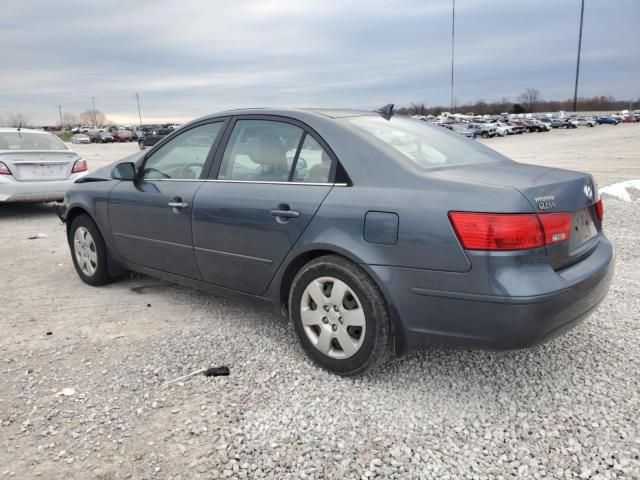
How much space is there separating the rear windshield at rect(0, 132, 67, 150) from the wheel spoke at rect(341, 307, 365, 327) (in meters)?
7.68

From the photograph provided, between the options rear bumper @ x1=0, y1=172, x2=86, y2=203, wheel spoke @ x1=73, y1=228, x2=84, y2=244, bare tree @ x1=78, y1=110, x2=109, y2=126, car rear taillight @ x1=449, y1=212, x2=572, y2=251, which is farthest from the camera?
bare tree @ x1=78, y1=110, x2=109, y2=126

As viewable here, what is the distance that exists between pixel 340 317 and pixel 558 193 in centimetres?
132

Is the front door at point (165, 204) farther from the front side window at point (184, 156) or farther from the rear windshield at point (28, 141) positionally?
the rear windshield at point (28, 141)

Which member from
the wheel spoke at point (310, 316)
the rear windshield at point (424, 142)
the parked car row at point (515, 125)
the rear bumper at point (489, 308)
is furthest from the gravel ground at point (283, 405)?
the parked car row at point (515, 125)

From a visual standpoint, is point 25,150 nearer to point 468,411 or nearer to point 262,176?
point 262,176

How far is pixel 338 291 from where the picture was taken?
118 inches

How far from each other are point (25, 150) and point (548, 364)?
8.27 meters

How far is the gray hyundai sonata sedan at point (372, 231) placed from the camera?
2564 mm

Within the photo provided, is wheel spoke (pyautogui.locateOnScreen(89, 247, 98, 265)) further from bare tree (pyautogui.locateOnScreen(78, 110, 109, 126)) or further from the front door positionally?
bare tree (pyautogui.locateOnScreen(78, 110, 109, 126))

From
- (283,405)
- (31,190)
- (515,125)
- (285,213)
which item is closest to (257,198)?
(285,213)

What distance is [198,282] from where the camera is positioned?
156 inches

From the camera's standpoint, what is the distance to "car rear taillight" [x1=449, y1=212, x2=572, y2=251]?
8.26 ft

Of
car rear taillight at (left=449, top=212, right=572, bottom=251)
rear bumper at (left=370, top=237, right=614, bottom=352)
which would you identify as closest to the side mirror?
rear bumper at (left=370, top=237, right=614, bottom=352)

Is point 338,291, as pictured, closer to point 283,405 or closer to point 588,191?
point 283,405
